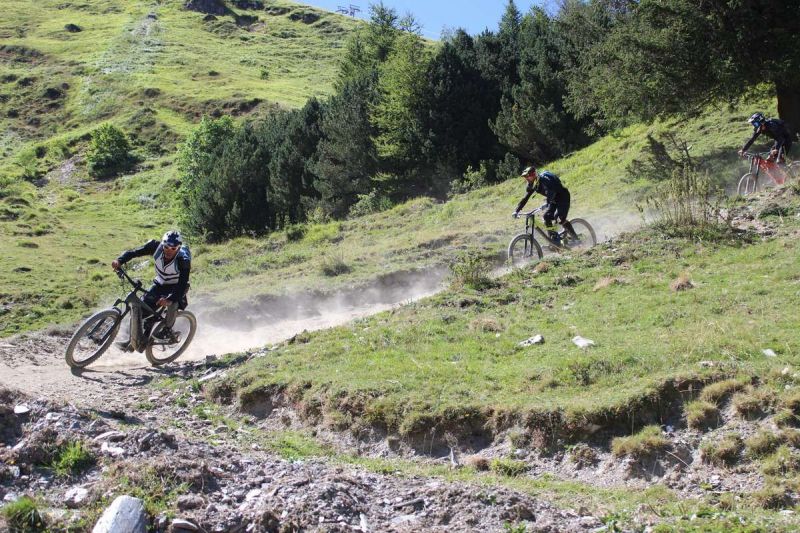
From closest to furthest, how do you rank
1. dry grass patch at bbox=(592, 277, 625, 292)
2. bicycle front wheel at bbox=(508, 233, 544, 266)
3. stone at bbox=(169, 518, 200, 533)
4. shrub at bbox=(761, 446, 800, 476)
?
stone at bbox=(169, 518, 200, 533), shrub at bbox=(761, 446, 800, 476), dry grass patch at bbox=(592, 277, 625, 292), bicycle front wheel at bbox=(508, 233, 544, 266)

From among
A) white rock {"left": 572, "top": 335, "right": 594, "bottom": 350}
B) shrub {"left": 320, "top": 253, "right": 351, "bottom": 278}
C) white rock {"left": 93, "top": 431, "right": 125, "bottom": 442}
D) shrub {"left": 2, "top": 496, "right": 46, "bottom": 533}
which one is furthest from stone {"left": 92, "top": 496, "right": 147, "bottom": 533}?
shrub {"left": 320, "top": 253, "right": 351, "bottom": 278}

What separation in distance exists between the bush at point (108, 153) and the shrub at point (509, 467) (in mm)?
80608

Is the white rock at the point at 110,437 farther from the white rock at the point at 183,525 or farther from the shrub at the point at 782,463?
the shrub at the point at 782,463

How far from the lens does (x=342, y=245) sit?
25.3m

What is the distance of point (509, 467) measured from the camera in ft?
25.3

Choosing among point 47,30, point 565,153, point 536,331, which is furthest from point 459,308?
point 47,30

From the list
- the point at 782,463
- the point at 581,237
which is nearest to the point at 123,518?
the point at 782,463

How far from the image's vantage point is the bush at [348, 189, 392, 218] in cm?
3706

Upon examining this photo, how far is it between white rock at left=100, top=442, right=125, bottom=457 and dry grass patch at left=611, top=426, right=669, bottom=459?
506cm

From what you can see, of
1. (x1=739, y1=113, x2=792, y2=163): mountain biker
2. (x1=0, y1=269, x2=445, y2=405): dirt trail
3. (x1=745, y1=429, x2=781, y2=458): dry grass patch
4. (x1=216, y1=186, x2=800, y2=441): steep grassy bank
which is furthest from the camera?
(x1=739, y1=113, x2=792, y2=163): mountain biker

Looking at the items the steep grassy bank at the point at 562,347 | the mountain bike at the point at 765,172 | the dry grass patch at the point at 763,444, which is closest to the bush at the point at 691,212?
the steep grassy bank at the point at 562,347

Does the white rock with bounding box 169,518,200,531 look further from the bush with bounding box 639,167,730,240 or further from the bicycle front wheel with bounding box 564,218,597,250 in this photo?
the bicycle front wheel with bounding box 564,218,597,250

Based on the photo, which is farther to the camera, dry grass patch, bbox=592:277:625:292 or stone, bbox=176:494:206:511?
dry grass patch, bbox=592:277:625:292

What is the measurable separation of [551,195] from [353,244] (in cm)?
1069
